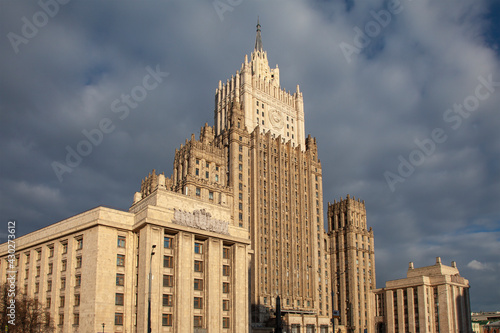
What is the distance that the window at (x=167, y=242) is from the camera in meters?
85.1

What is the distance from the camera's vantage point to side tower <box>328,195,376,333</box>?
17038 centimetres

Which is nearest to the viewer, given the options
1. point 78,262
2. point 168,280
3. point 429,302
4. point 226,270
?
point 78,262

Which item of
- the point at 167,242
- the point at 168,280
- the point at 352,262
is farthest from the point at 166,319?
the point at 352,262

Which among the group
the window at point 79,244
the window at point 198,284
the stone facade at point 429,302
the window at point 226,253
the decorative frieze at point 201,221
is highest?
the decorative frieze at point 201,221

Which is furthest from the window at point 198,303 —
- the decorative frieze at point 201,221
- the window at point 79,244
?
the window at point 79,244

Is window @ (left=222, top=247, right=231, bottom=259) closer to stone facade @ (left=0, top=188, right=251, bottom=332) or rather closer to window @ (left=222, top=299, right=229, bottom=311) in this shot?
stone facade @ (left=0, top=188, right=251, bottom=332)

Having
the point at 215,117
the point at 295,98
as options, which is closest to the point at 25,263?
the point at 215,117

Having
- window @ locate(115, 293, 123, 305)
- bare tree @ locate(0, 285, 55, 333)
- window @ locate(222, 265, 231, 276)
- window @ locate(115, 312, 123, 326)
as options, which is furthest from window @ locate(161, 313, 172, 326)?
bare tree @ locate(0, 285, 55, 333)

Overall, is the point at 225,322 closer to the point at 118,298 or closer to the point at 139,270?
the point at 139,270

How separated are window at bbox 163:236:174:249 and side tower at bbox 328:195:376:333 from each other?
93.9 m

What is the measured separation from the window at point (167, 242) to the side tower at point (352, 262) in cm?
9387

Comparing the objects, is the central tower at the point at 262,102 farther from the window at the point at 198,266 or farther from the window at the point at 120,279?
the window at the point at 120,279

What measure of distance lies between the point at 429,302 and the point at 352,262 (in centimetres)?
2954

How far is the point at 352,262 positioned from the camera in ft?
575
